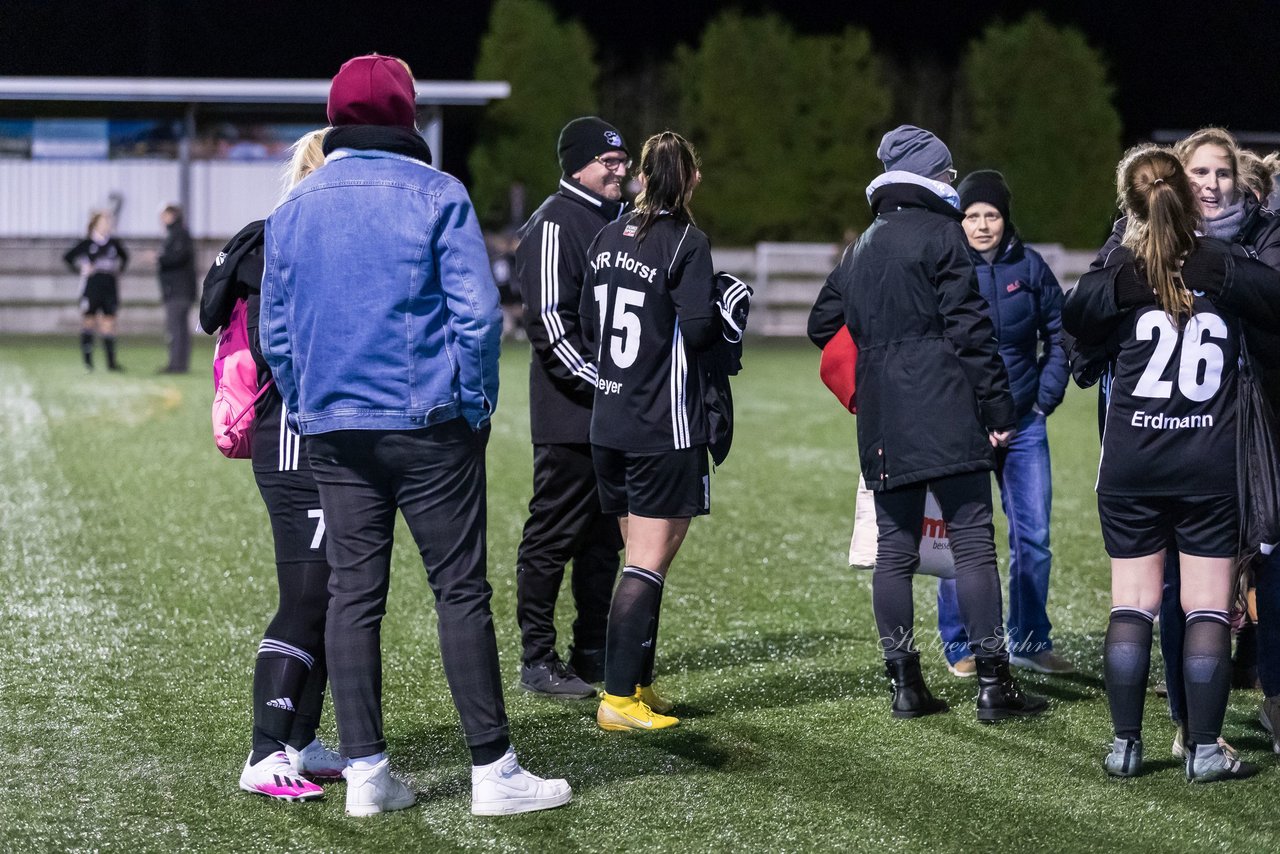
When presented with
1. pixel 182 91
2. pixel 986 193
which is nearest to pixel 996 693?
pixel 986 193

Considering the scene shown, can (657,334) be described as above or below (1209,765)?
above

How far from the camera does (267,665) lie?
13.7ft

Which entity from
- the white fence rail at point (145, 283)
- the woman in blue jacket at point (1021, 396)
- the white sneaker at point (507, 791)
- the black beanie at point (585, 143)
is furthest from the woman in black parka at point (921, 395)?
the white fence rail at point (145, 283)

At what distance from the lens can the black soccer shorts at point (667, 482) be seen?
471 centimetres

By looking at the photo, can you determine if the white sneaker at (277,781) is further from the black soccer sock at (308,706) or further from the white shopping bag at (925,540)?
the white shopping bag at (925,540)

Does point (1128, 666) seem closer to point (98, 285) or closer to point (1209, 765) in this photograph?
point (1209, 765)

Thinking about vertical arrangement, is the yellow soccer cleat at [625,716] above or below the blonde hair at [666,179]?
below

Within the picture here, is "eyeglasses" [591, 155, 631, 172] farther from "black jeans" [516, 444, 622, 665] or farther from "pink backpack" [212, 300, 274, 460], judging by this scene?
"pink backpack" [212, 300, 274, 460]

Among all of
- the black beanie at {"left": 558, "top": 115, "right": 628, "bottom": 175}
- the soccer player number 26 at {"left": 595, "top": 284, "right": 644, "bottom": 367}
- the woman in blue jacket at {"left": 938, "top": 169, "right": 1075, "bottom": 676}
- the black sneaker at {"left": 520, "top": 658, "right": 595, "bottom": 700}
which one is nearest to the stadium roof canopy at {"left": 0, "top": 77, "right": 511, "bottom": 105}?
the black beanie at {"left": 558, "top": 115, "right": 628, "bottom": 175}

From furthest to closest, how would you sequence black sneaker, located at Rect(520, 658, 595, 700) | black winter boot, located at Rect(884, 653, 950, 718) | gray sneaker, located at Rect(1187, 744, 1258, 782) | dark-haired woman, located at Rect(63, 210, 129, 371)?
dark-haired woman, located at Rect(63, 210, 129, 371) < black sneaker, located at Rect(520, 658, 595, 700) < black winter boot, located at Rect(884, 653, 950, 718) < gray sneaker, located at Rect(1187, 744, 1258, 782)

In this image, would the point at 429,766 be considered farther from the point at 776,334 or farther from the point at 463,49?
the point at 463,49

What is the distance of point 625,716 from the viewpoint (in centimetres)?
482

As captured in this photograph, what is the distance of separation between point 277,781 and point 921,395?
7.22 feet

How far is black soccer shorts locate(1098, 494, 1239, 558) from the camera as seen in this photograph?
4.17 meters
